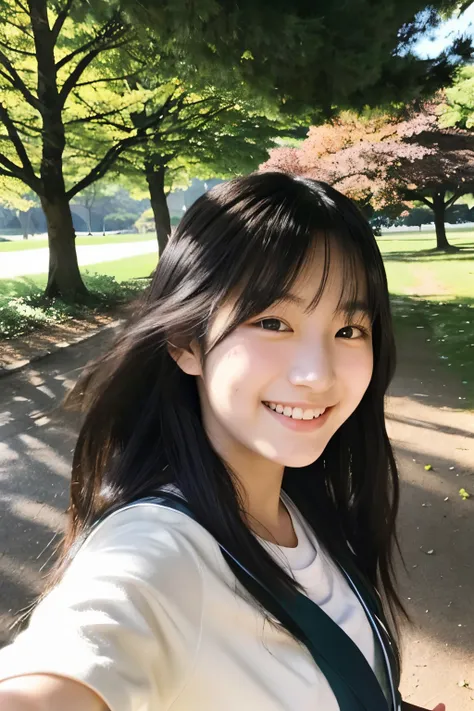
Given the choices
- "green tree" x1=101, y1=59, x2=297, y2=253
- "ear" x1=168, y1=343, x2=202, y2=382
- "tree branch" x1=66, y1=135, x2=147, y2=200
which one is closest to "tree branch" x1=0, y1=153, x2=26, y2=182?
"tree branch" x1=66, y1=135, x2=147, y2=200

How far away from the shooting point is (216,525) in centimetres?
94

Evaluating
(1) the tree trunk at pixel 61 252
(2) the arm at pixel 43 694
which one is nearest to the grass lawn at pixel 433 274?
(1) the tree trunk at pixel 61 252

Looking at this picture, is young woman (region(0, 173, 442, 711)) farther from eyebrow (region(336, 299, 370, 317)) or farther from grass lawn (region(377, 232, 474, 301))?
grass lawn (region(377, 232, 474, 301))

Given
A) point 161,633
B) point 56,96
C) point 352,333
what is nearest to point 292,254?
point 352,333

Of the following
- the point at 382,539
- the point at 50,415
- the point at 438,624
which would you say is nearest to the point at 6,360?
the point at 50,415

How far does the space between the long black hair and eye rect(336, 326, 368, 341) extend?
0.06 metres

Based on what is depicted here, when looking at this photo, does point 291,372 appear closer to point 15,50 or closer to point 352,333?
point 352,333

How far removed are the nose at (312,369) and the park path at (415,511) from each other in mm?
1688

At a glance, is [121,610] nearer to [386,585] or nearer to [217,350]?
[217,350]

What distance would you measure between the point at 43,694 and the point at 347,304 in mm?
756

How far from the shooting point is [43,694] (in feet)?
2.17

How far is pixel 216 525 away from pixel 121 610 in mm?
227

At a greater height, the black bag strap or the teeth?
the teeth

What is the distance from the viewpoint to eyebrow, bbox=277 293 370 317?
1023 mm
